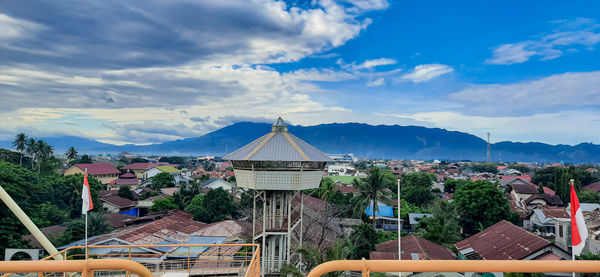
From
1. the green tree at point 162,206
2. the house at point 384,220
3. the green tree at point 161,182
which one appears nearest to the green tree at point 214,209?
the green tree at point 162,206

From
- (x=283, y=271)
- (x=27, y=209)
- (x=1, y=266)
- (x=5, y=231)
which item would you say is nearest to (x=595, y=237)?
(x=283, y=271)

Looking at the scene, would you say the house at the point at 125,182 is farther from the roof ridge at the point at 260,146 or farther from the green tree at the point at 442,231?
the roof ridge at the point at 260,146

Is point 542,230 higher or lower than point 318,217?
lower

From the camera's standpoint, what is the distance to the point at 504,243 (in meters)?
25.2

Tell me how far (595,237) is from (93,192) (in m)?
51.3

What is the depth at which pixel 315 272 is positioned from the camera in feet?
8.26

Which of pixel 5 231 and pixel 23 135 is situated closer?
pixel 5 231

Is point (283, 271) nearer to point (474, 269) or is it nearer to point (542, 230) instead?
point (474, 269)

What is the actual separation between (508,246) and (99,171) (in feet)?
288

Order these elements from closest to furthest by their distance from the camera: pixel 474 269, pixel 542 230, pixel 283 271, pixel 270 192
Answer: pixel 474 269 < pixel 283 271 < pixel 270 192 < pixel 542 230

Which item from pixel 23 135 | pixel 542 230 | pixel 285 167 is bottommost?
pixel 542 230

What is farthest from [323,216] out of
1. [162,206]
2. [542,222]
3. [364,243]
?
[542,222]

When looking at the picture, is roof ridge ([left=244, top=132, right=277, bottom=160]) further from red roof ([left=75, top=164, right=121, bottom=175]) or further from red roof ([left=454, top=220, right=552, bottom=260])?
red roof ([left=75, top=164, right=121, bottom=175])

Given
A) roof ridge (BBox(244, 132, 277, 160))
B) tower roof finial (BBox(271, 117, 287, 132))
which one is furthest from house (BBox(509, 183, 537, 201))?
roof ridge (BBox(244, 132, 277, 160))
